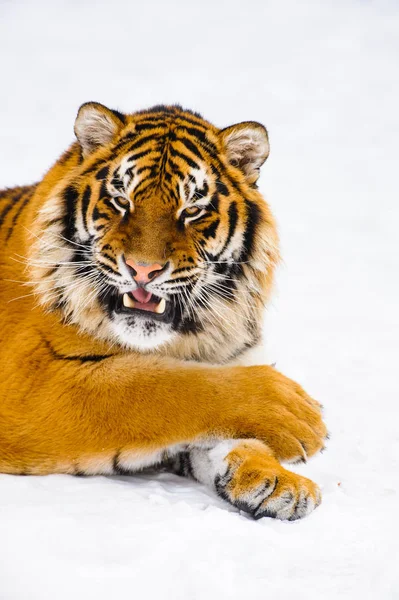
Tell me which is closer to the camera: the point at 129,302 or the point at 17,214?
the point at 129,302

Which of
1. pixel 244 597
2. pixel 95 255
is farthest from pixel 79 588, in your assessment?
pixel 95 255

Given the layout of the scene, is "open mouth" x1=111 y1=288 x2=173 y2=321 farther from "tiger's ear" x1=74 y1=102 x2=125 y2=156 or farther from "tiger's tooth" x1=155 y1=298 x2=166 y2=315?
"tiger's ear" x1=74 y1=102 x2=125 y2=156

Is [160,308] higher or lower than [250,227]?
lower

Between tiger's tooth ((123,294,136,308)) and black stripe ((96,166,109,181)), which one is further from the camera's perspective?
black stripe ((96,166,109,181))

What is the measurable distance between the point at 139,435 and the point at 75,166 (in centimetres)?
95

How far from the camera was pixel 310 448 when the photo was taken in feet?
6.94

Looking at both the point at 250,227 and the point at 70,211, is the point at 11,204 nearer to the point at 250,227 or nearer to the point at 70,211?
the point at 70,211

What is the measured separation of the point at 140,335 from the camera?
2166 mm

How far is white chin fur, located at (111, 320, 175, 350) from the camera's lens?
7.11 feet

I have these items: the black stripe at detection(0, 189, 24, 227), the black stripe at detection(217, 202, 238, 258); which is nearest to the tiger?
the black stripe at detection(217, 202, 238, 258)

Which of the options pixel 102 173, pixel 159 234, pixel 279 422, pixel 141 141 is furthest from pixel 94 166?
pixel 279 422

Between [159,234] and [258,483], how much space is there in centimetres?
76

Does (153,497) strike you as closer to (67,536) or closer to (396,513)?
(67,536)

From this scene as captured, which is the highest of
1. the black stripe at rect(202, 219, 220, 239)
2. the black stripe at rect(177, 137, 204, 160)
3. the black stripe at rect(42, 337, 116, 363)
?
the black stripe at rect(177, 137, 204, 160)
